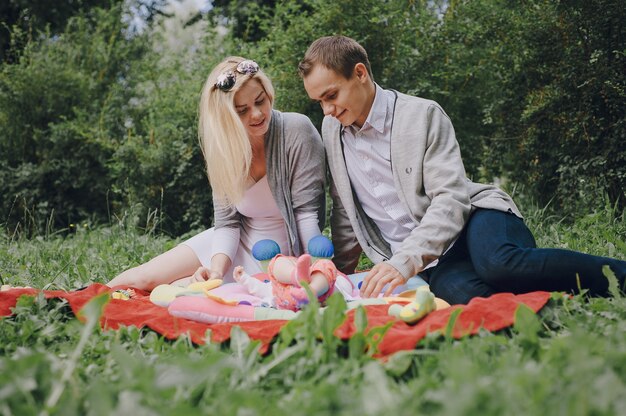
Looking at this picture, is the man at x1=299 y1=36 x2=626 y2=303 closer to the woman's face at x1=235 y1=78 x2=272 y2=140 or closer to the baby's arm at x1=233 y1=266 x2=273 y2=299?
the woman's face at x1=235 y1=78 x2=272 y2=140

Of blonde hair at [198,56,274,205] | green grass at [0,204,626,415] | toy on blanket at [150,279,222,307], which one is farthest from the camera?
blonde hair at [198,56,274,205]

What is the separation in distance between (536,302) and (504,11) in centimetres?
356

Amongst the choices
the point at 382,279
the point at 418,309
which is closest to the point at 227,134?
the point at 382,279

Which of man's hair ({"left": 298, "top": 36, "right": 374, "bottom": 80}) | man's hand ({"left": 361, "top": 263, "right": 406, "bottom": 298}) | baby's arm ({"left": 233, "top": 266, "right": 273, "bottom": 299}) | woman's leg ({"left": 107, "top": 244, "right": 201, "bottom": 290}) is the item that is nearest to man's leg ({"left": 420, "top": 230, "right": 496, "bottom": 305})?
man's hand ({"left": 361, "top": 263, "right": 406, "bottom": 298})

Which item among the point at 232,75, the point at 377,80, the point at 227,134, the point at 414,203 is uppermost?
the point at 232,75

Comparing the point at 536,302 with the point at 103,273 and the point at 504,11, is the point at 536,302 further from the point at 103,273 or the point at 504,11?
the point at 504,11

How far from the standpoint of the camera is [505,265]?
8.20 feet

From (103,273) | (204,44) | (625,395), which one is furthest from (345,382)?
(204,44)

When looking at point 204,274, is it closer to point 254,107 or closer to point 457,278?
point 254,107

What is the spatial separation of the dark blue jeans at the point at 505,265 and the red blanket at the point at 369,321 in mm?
247

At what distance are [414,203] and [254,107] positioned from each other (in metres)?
0.90

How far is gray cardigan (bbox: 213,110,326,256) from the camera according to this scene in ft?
10.7

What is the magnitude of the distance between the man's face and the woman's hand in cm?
96

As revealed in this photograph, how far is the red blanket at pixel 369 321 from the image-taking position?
1.97 m
